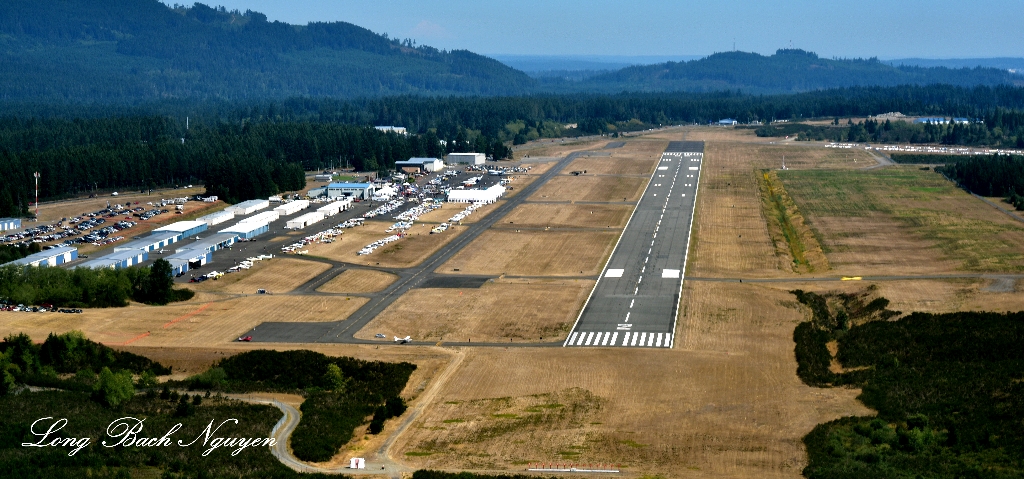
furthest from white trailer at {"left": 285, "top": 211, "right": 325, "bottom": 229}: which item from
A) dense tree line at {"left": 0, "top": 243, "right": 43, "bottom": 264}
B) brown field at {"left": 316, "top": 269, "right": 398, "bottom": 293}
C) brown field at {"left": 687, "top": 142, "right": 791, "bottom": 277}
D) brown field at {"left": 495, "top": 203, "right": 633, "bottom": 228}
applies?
brown field at {"left": 687, "top": 142, "right": 791, "bottom": 277}

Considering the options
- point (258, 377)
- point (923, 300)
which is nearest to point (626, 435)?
point (258, 377)

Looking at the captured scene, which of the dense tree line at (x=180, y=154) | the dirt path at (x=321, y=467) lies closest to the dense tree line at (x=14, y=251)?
the dense tree line at (x=180, y=154)

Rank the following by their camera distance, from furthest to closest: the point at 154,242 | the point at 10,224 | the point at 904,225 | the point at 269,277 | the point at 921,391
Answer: the point at 904,225, the point at 10,224, the point at 154,242, the point at 269,277, the point at 921,391

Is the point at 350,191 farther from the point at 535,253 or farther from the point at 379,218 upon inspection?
the point at 535,253

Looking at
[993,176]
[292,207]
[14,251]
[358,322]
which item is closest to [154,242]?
[14,251]

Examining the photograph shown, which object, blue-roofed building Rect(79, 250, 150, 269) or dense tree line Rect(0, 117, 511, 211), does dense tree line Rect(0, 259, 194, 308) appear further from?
dense tree line Rect(0, 117, 511, 211)

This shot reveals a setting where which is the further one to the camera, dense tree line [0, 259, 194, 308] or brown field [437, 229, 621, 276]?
brown field [437, 229, 621, 276]

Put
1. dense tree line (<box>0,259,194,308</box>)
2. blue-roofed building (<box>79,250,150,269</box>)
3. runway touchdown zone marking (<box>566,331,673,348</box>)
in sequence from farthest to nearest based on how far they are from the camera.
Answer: blue-roofed building (<box>79,250,150,269</box>)
dense tree line (<box>0,259,194,308</box>)
runway touchdown zone marking (<box>566,331,673,348</box>)

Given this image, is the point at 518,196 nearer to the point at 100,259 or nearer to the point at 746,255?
the point at 746,255
